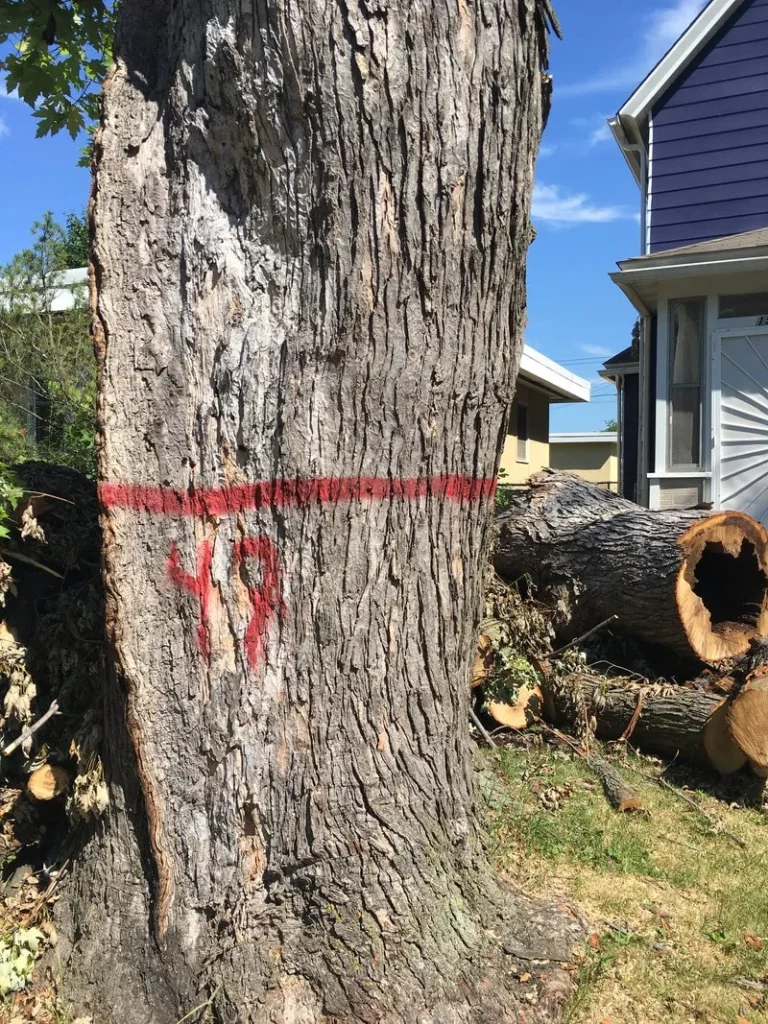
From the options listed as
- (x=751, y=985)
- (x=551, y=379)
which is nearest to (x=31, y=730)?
(x=751, y=985)

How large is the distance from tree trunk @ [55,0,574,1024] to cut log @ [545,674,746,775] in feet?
7.90

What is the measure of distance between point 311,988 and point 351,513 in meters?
1.38

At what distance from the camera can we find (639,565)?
507 centimetres

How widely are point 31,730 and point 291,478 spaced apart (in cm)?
151

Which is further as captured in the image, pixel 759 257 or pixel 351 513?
pixel 759 257

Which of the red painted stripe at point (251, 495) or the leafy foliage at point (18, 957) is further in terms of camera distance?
the leafy foliage at point (18, 957)

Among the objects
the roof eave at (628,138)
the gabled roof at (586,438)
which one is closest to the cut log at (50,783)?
the roof eave at (628,138)

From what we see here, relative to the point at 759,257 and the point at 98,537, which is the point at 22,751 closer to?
the point at 98,537

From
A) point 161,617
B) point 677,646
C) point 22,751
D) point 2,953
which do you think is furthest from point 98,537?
point 677,646

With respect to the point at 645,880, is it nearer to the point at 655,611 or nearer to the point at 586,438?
the point at 655,611

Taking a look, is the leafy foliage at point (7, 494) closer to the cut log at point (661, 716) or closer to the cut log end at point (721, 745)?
the cut log at point (661, 716)

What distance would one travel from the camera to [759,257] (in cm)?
826

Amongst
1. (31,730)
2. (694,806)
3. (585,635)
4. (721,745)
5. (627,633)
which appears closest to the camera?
(31,730)

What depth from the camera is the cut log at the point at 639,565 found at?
499 cm
